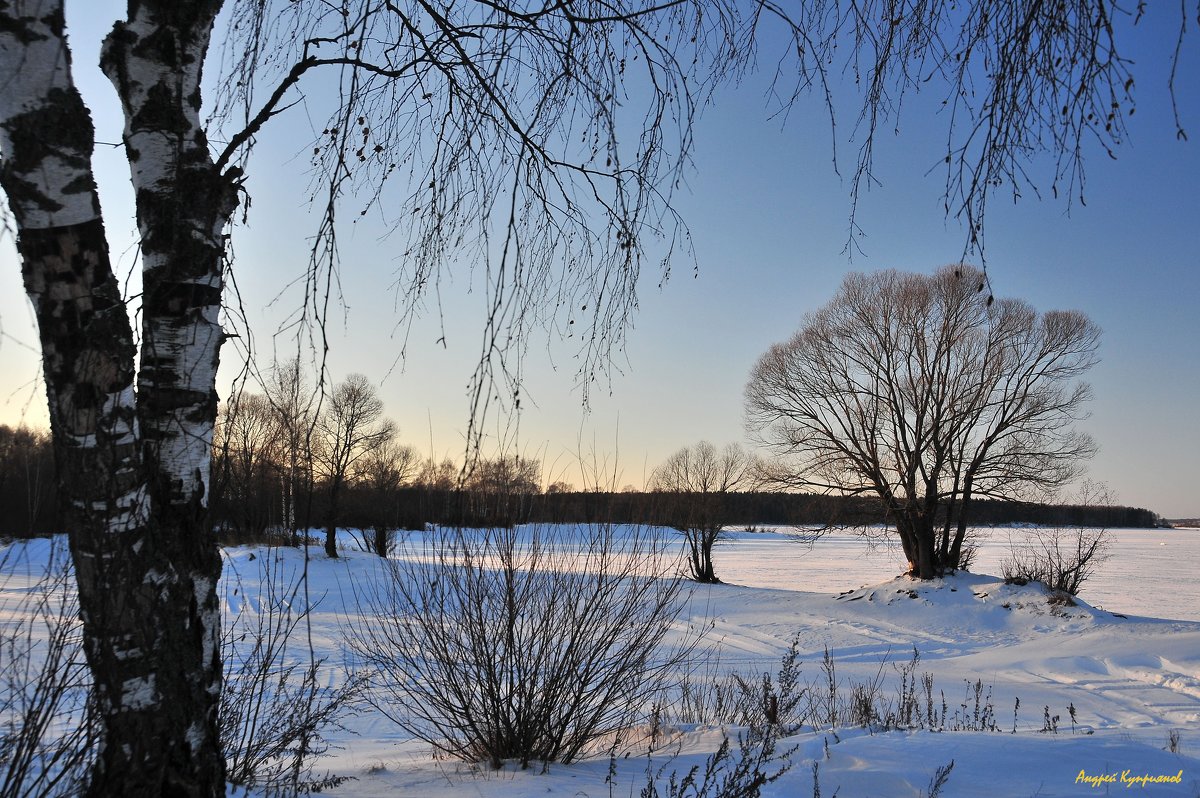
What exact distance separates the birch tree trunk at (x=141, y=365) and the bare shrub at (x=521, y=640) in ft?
8.59

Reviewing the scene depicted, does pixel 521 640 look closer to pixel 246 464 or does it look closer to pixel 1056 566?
pixel 246 464

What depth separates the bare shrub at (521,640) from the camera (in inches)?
207

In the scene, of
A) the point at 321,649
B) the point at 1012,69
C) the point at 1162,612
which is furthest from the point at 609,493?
the point at 1162,612

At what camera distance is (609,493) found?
5.63 metres

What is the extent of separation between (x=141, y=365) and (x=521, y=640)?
11.2 feet

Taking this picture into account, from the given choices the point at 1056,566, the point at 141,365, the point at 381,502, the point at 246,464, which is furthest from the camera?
the point at 1056,566

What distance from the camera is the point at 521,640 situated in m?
5.28

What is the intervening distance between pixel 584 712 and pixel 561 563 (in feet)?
3.46

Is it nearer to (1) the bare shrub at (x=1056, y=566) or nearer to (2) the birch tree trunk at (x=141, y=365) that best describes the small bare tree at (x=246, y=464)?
(2) the birch tree trunk at (x=141, y=365)

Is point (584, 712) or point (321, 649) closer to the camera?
point (584, 712)

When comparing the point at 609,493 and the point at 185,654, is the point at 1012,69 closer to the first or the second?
the point at 185,654

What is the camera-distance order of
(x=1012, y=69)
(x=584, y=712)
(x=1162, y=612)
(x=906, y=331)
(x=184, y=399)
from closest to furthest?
1. (x=1012, y=69)
2. (x=184, y=399)
3. (x=584, y=712)
4. (x=1162, y=612)
5. (x=906, y=331)
